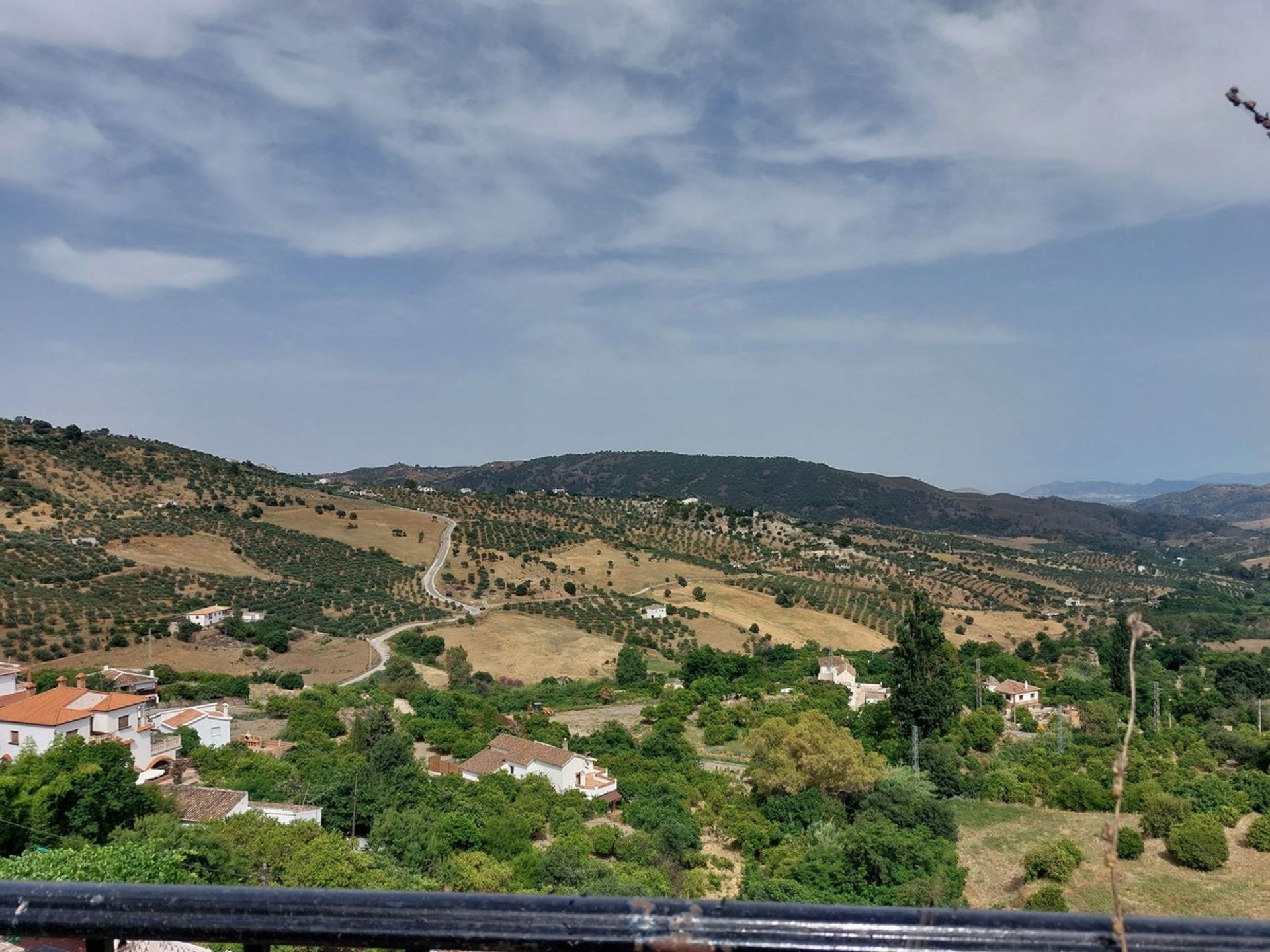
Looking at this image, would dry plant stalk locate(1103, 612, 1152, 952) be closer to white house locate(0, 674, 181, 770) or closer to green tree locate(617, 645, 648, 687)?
white house locate(0, 674, 181, 770)

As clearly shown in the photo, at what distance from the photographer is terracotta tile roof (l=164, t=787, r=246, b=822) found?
18.8 m

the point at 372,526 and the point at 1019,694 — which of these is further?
the point at 372,526

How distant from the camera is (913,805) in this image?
77.5ft

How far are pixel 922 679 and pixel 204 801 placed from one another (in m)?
24.0

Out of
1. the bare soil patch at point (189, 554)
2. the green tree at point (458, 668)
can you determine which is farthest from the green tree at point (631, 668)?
the bare soil patch at point (189, 554)

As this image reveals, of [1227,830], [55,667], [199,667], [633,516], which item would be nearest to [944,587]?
[633,516]

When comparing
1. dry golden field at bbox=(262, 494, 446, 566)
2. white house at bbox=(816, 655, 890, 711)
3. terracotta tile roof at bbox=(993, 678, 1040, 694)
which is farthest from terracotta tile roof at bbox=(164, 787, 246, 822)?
dry golden field at bbox=(262, 494, 446, 566)

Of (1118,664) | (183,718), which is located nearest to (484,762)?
(183,718)

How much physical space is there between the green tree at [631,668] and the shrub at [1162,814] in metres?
24.4

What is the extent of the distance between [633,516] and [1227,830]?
255 feet

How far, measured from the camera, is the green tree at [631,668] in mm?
43906

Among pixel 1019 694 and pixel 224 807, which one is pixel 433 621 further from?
pixel 1019 694

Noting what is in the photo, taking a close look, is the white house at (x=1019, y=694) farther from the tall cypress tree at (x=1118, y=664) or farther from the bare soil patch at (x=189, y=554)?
the bare soil patch at (x=189, y=554)

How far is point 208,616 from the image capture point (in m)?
44.6
